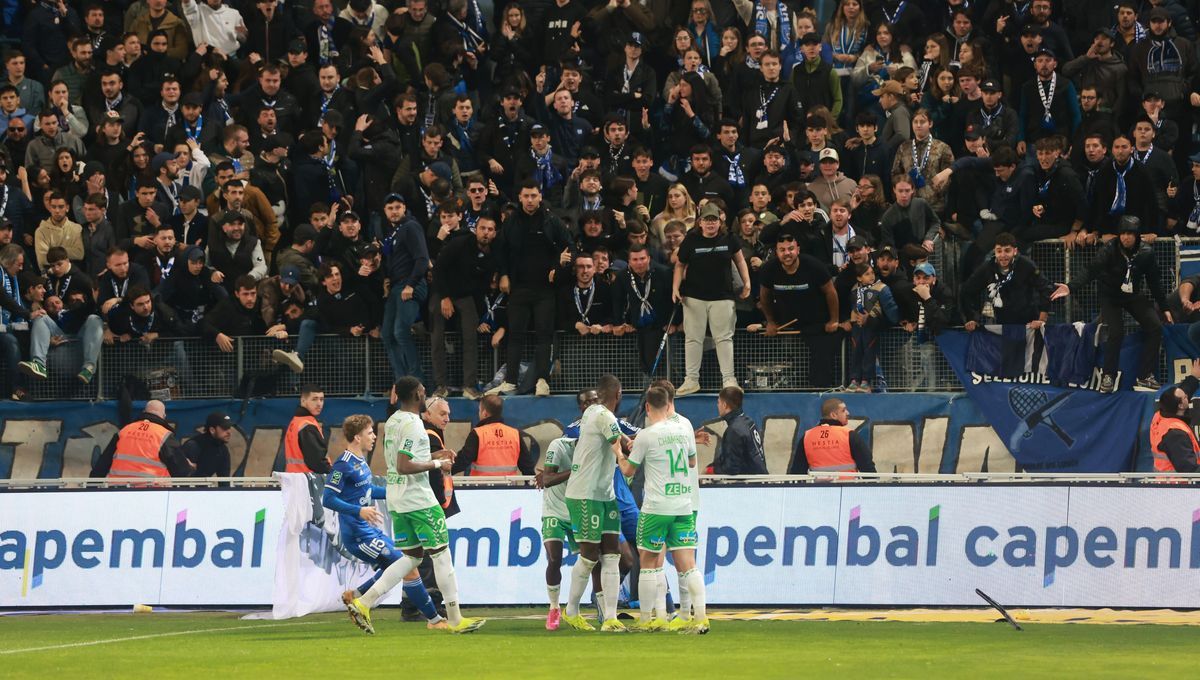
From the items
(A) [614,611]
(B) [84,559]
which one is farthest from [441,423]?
(B) [84,559]

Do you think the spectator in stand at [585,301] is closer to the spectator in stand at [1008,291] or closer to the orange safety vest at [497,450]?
the orange safety vest at [497,450]

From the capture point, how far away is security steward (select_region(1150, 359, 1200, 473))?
18.9 m

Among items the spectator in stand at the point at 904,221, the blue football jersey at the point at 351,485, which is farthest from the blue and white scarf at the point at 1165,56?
the blue football jersey at the point at 351,485

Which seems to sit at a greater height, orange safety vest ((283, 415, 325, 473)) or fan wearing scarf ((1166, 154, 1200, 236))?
fan wearing scarf ((1166, 154, 1200, 236))

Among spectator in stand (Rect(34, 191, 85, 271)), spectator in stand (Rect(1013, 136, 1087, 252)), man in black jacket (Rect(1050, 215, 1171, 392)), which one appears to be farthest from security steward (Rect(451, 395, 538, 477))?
spectator in stand (Rect(34, 191, 85, 271))

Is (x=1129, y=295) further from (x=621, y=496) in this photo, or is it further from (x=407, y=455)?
(x=407, y=455)

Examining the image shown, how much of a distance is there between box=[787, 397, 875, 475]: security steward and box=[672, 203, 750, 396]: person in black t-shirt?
2389 mm

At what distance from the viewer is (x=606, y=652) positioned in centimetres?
1359

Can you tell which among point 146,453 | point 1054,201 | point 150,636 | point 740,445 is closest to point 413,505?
point 150,636

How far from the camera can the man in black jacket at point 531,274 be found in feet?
74.1

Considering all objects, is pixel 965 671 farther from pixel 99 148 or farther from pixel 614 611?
pixel 99 148

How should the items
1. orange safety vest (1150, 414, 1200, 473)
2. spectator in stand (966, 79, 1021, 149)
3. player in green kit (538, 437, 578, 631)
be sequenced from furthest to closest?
spectator in stand (966, 79, 1021, 149), orange safety vest (1150, 414, 1200, 473), player in green kit (538, 437, 578, 631)

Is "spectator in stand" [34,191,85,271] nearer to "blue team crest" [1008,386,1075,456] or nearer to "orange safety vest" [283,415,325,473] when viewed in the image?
"orange safety vest" [283,415,325,473]

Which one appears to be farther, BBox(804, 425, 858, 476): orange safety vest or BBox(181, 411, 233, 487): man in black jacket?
BBox(181, 411, 233, 487): man in black jacket
